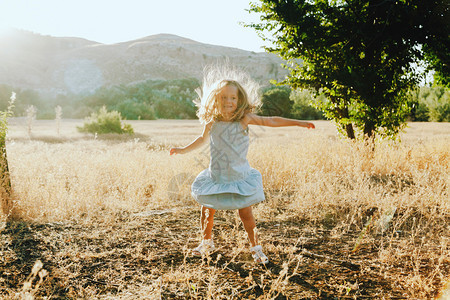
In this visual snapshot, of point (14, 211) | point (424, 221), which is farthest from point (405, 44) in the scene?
point (14, 211)

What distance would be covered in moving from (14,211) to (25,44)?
90600 millimetres

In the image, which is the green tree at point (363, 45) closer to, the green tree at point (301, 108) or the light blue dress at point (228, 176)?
the light blue dress at point (228, 176)

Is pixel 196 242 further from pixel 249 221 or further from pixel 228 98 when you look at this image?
pixel 228 98

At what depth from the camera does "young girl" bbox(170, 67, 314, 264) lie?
302 centimetres

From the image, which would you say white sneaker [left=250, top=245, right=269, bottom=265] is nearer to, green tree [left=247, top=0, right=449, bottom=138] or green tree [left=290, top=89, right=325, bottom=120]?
green tree [left=247, top=0, right=449, bottom=138]

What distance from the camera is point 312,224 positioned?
13.3ft

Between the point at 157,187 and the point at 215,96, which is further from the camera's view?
the point at 157,187

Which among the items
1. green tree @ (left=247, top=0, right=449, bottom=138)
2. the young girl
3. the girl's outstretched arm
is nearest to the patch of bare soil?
the young girl

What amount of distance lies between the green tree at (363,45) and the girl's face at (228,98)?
3.82m

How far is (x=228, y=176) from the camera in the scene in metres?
3.11

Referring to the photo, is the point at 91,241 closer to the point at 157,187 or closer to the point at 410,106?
the point at 157,187

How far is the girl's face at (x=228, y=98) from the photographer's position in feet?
10.2

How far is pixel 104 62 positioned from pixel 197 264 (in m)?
71.5

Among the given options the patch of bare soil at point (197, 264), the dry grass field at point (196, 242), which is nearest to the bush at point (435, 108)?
the dry grass field at point (196, 242)
